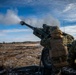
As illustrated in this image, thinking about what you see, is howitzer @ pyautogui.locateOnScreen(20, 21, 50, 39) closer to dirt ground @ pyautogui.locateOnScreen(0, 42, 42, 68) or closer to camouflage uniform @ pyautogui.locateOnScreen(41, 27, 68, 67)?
dirt ground @ pyautogui.locateOnScreen(0, 42, 42, 68)

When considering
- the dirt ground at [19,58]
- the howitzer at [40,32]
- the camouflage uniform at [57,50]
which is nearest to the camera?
the camouflage uniform at [57,50]

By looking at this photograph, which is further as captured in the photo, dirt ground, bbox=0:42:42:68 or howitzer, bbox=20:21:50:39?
dirt ground, bbox=0:42:42:68

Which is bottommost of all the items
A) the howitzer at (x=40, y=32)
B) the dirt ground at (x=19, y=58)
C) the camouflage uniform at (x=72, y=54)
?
the dirt ground at (x=19, y=58)

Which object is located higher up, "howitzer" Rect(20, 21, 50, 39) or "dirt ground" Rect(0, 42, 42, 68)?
"howitzer" Rect(20, 21, 50, 39)

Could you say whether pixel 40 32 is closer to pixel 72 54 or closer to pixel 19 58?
pixel 72 54

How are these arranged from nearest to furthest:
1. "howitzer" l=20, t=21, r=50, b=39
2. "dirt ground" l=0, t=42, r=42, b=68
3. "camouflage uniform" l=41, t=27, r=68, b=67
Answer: "camouflage uniform" l=41, t=27, r=68, b=67 < "howitzer" l=20, t=21, r=50, b=39 < "dirt ground" l=0, t=42, r=42, b=68

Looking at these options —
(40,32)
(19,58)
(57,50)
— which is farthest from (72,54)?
(19,58)

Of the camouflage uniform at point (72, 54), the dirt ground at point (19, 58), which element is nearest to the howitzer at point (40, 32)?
the dirt ground at point (19, 58)

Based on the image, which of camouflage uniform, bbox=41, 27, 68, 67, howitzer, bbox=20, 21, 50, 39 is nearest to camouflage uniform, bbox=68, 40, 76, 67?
camouflage uniform, bbox=41, 27, 68, 67

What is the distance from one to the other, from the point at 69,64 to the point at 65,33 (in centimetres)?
601

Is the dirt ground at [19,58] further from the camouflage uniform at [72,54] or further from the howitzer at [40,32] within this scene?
the camouflage uniform at [72,54]

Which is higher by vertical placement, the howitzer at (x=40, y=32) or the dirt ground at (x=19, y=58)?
the howitzer at (x=40, y=32)

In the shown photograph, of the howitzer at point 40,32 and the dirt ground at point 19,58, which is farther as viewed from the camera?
the dirt ground at point 19,58

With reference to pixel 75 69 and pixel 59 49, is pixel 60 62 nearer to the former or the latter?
pixel 59 49
